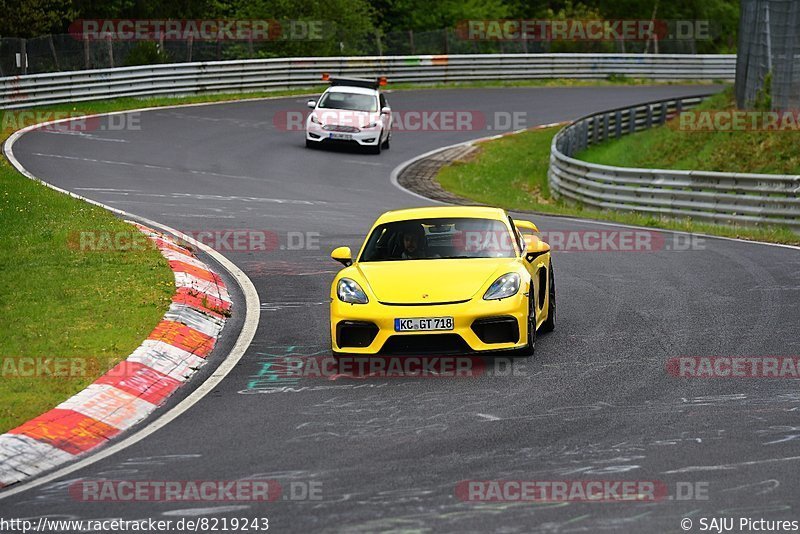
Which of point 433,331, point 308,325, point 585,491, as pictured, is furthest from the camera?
point 308,325

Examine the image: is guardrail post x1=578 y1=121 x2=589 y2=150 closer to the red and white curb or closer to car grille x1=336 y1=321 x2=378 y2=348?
the red and white curb

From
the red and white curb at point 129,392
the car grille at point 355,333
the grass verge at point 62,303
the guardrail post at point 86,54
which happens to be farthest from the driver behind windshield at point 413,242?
the guardrail post at point 86,54

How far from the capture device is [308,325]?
1268 cm

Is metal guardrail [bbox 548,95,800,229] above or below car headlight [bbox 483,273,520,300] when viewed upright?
below

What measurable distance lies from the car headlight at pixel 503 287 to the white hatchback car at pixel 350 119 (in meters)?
22.2

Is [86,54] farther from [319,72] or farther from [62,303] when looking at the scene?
[62,303]

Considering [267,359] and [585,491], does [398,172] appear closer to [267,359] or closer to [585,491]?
[267,359]

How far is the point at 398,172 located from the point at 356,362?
19694 mm

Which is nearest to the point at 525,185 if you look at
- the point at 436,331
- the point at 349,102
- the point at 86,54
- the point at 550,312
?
the point at 349,102

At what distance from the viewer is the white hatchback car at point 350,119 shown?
108 feet

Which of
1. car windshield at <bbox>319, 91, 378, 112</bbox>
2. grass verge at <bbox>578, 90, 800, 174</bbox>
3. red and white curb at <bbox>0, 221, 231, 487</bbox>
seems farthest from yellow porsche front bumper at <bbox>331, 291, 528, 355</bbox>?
car windshield at <bbox>319, 91, 378, 112</bbox>

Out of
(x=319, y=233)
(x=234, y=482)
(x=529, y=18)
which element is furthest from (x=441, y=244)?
(x=529, y=18)

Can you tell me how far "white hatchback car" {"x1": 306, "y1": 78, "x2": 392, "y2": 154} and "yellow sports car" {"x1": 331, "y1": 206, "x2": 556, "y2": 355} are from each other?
Answer: 20875 mm

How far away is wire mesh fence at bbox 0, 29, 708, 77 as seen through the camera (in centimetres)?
3819
